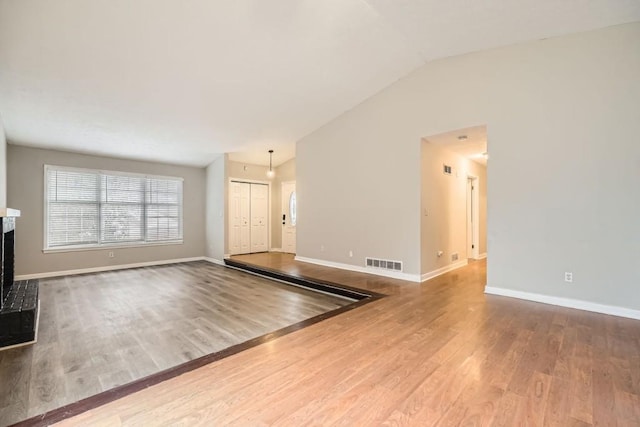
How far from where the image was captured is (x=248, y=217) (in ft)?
28.5

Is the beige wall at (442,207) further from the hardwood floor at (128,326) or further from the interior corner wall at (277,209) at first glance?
the interior corner wall at (277,209)

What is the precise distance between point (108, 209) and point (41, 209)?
112cm

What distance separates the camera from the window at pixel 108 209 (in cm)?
614

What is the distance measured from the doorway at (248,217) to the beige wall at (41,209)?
1532mm

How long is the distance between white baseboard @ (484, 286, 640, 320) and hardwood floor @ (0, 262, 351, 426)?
222cm

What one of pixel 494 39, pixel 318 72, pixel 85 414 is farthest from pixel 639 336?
pixel 318 72

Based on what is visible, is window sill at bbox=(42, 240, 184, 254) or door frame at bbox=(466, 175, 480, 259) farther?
door frame at bbox=(466, 175, 480, 259)

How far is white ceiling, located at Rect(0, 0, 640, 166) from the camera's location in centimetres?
309

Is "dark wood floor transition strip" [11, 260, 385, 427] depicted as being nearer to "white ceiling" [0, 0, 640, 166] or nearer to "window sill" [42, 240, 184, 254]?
"white ceiling" [0, 0, 640, 166]

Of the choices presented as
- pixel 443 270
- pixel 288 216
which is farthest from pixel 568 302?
pixel 288 216

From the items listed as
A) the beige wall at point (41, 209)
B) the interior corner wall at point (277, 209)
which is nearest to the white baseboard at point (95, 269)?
the beige wall at point (41, 209)

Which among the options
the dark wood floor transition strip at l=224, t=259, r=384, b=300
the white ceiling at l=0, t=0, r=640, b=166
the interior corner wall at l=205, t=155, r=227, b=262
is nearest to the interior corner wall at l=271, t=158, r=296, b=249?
the interior corner wall at l=205, t=155, r=227, b=262

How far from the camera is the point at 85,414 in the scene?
5.46ft

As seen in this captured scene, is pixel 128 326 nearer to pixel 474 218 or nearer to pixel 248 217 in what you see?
pixel 248 217
